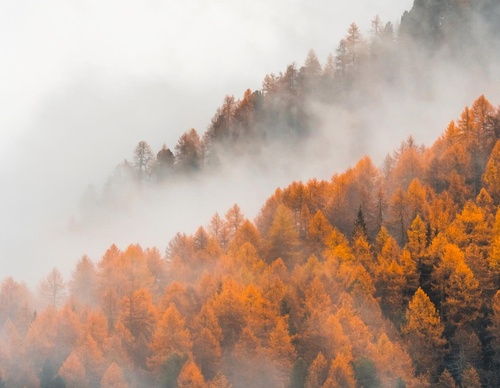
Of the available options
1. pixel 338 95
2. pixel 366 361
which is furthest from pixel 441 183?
pixel 338 95

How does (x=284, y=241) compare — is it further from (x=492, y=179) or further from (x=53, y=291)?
(x=53, y=291)

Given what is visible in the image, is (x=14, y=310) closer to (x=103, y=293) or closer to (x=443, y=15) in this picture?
(x=103, y=293)

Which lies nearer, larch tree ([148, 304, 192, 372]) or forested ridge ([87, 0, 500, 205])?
larch tree ([148, 304, 192, 372])

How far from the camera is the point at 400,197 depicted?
10300 cm

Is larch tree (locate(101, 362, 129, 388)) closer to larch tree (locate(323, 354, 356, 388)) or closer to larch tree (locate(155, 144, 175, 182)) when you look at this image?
larch tree (locate(323, 354, 356, 388))

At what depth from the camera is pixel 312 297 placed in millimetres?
84125

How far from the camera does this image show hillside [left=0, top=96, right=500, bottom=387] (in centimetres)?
7750

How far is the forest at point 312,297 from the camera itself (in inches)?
3051

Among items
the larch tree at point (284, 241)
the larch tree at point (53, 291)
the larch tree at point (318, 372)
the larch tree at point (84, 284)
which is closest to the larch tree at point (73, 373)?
the larch tree at point (84, 284)

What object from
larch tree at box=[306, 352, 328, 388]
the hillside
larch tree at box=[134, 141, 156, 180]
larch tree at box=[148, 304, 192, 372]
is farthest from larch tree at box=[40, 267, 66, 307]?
larch tree at box=[134, 141, 156, 180]

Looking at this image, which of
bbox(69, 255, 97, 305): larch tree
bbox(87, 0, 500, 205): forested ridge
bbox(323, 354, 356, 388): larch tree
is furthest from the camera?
bbox(87, 0, 500, 205): forested ridge

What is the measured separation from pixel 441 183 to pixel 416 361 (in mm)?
Result: 37853

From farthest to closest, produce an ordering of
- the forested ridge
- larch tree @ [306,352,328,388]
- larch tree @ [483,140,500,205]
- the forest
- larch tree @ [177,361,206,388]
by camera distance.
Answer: the forested ridge → larch tree @ [483,140,500,205] → the forest → larch tree @ [177,361,206,388] → larch tree @ [306,352,328,388]

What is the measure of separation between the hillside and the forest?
0.17m
